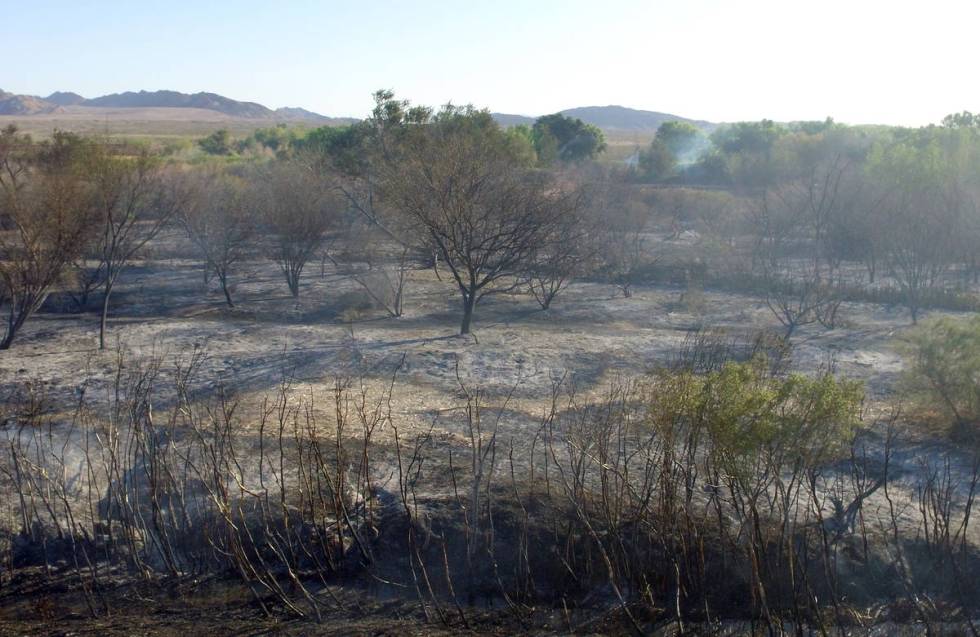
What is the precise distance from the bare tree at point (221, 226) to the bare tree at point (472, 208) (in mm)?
4188

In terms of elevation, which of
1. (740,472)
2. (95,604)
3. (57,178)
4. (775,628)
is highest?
(57,178)

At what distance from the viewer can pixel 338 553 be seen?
28.3 ft

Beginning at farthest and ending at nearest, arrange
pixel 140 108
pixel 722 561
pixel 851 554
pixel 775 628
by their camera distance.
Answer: pixel 140 108
pixel 851 554
pixel 722 561
pixel 775 628

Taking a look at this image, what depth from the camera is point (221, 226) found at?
1978cm

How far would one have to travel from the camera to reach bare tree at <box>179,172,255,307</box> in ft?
65.1

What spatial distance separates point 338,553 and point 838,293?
14145 mm

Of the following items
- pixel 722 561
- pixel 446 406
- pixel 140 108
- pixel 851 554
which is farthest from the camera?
pixel 140 108

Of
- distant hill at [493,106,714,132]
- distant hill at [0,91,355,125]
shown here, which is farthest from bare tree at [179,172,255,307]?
distant hill at [493,106,714,132]

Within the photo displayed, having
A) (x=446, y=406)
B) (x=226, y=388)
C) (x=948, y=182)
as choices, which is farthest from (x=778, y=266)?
(x=226, y=388)

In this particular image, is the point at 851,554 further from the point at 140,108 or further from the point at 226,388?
the point at 140,108

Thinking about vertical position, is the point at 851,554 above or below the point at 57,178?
below

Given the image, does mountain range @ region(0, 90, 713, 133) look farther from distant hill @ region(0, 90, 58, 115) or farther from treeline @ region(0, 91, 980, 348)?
treeline @ region(0, 91, 980, 348)

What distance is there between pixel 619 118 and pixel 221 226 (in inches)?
5615

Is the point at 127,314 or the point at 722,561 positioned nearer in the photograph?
the point at 722,561
